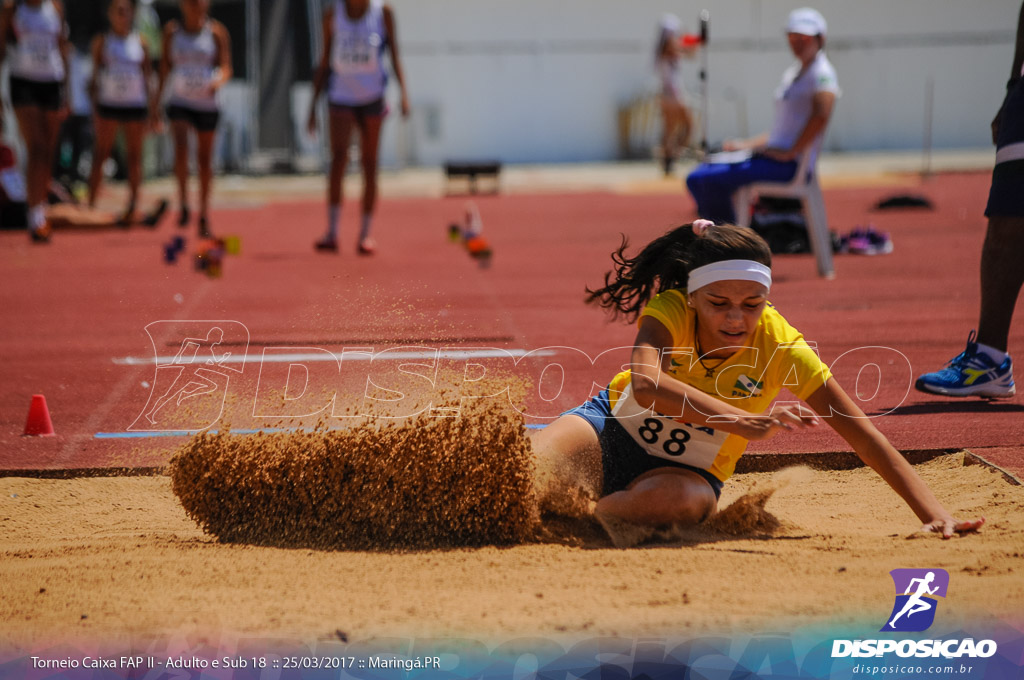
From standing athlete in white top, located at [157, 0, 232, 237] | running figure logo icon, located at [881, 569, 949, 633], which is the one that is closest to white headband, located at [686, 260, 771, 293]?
running figure logo icon, located at [881, 569, 949, 633]

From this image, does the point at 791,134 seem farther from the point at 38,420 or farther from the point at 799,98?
the point at 38,420

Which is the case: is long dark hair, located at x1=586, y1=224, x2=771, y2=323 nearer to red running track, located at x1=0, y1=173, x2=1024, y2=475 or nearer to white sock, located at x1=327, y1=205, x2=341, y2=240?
red running track, located at x1=0, y1=173, x2=1024, y2=475

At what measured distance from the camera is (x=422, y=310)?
4.37 m

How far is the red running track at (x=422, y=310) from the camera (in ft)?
15.2

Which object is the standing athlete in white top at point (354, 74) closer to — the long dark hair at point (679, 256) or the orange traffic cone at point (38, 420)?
the orange traffic cone at point (38, 420)

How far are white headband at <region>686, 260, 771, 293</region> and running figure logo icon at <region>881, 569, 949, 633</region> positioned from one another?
0.95 m

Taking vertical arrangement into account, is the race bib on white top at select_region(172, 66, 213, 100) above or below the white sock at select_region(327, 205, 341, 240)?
above

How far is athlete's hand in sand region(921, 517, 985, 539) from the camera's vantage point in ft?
11.1

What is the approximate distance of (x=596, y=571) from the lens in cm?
312

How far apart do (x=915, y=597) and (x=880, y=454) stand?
73 centimetres

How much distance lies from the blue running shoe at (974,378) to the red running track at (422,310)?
8 centimetres

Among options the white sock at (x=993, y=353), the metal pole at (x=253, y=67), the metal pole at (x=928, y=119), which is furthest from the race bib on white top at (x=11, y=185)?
the metal pole at (x=928, y=119)

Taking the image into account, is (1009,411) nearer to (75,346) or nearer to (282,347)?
(282,347)

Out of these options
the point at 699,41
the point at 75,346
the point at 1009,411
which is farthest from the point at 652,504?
the point at 699,41
